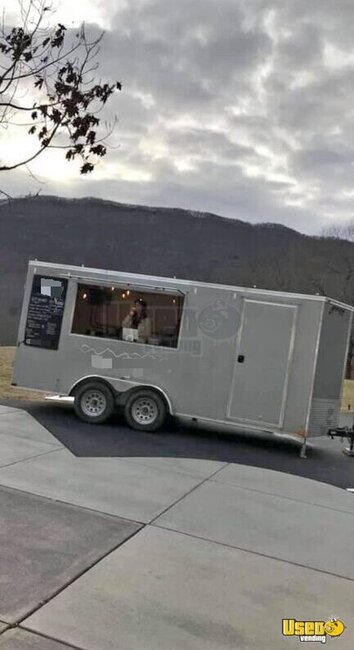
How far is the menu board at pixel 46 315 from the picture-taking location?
30.7 feet

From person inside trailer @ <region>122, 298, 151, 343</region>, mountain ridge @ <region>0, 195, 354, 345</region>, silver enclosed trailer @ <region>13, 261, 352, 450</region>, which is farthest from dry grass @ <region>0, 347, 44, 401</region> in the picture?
mountain ridge @ <region>0, 195, 354, 345</region>

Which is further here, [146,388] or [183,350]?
[146,388]

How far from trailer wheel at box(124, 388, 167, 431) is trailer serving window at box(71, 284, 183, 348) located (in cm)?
86

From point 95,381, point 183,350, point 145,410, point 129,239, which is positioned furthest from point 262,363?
point 129,239

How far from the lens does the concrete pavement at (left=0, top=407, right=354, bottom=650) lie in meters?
3.17

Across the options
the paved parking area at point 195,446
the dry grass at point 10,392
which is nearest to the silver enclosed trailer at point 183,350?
the paved parking area at point 195,446

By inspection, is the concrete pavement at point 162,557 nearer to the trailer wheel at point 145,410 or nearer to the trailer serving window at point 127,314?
the trailer wheel at point 145,410

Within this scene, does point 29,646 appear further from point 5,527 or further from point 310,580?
point 310,580

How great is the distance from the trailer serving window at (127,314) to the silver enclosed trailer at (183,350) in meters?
0.02

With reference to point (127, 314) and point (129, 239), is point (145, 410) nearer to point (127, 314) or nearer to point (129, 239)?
point (127, 314)

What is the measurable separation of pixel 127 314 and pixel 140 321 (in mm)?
250

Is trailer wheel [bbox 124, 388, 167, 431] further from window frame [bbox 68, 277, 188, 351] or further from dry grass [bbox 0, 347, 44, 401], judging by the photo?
dry grass [bbox 0, 347, 44, 401]

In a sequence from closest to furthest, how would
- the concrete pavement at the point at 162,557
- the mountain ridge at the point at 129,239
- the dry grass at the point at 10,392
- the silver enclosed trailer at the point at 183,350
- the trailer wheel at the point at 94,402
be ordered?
the concrete pavement at the point at 162,557, the silver enclosed trailer at the point at 183,350, the trailer wheel at the point at 94,402, the dry grass at the point at 10,392, the mountain ridge at the point at 129,239

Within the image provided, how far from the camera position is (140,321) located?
9.29 metres
